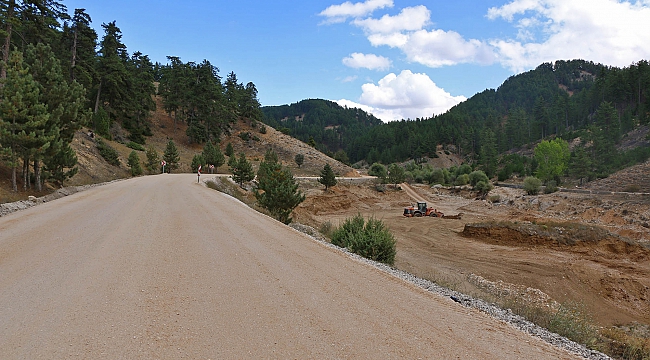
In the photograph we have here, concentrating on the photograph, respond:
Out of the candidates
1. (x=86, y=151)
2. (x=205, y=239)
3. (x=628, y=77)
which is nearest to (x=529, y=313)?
(x=205, y=239)

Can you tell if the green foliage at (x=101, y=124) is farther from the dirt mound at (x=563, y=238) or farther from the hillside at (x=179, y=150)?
the dirt mound at (x=563, y=238)

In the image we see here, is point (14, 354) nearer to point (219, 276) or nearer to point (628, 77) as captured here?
point (219, 276)

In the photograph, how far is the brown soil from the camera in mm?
15977

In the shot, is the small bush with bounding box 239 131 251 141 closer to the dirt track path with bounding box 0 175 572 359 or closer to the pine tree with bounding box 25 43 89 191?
the pine tree with bounding box 25 43 89 191

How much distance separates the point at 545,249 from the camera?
2467 cm

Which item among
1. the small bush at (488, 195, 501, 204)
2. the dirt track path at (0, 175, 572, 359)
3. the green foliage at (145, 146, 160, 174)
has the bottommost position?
the small bush at (488, 195, 501, 204)

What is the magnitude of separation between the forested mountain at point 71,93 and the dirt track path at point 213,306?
35.0 feet

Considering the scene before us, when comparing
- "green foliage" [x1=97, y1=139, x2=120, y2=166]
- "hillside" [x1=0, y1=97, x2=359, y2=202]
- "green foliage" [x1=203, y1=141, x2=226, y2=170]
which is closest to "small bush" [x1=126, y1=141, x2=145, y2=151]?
"hillside" [x1=0, y1=97, x2=359, y2=202]

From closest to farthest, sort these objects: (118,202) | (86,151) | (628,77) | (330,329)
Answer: (330,329)
(118,202)
(86,151)
(628,77)

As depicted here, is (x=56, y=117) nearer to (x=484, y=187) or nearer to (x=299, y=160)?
(x=299, y=160)

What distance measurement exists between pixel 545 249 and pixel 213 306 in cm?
2552

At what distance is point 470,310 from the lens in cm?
636

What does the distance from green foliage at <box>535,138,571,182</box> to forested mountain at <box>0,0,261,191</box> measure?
209ft

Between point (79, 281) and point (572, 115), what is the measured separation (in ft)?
465
